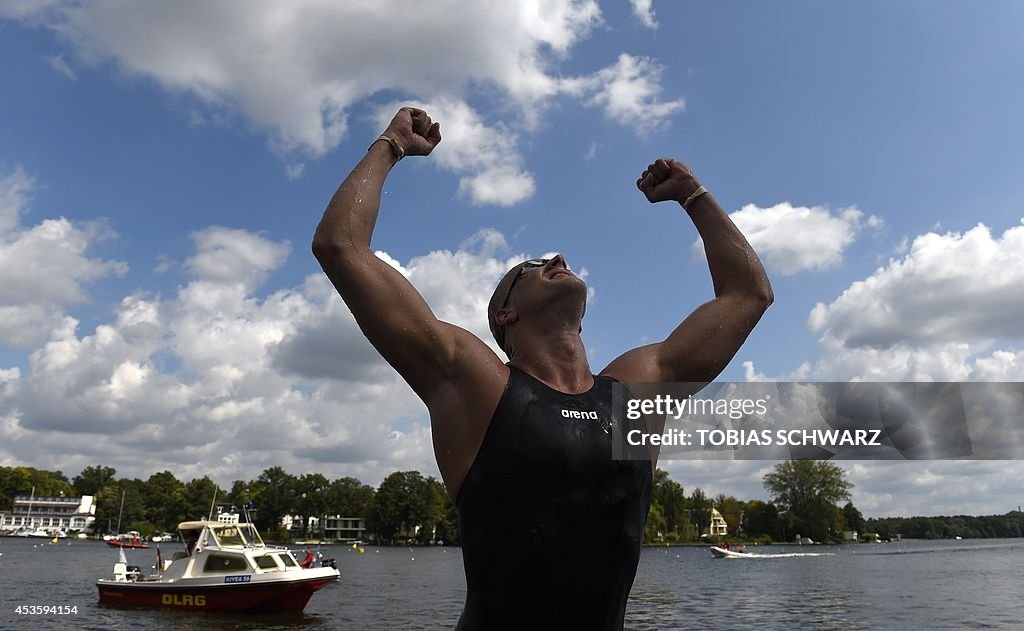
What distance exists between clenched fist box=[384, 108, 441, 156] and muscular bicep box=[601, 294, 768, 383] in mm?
911

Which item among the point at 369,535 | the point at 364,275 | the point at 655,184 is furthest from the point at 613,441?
the point at 369,535

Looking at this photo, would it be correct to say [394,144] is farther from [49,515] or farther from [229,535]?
[49,515]

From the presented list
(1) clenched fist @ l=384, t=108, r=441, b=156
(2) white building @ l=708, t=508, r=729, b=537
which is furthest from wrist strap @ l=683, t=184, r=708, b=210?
(2) white building @ l=708, t=508, r=729, b=537

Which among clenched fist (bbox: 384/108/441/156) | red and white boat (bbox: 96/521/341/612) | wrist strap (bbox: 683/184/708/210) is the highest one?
clenched fist (bbox: 384/108/441/156)

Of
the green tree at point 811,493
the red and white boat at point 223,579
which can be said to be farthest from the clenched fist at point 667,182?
the green tree at point 811,493

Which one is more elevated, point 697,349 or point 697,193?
point 697,193

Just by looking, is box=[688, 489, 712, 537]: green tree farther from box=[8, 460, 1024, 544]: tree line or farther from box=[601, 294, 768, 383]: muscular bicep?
box=[601, 294, 768, 383]: muscular bicep

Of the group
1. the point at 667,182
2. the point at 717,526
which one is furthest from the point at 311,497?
the point at 667,182

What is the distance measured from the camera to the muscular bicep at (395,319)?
1.90m

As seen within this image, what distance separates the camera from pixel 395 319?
A: 1895 mm

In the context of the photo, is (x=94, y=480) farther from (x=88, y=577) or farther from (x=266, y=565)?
(x=266, y=565)

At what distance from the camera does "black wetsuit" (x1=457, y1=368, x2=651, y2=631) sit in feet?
6.01

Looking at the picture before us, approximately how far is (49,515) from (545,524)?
529 feet

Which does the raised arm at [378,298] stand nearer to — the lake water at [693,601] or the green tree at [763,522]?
the lake water at [693,601]
